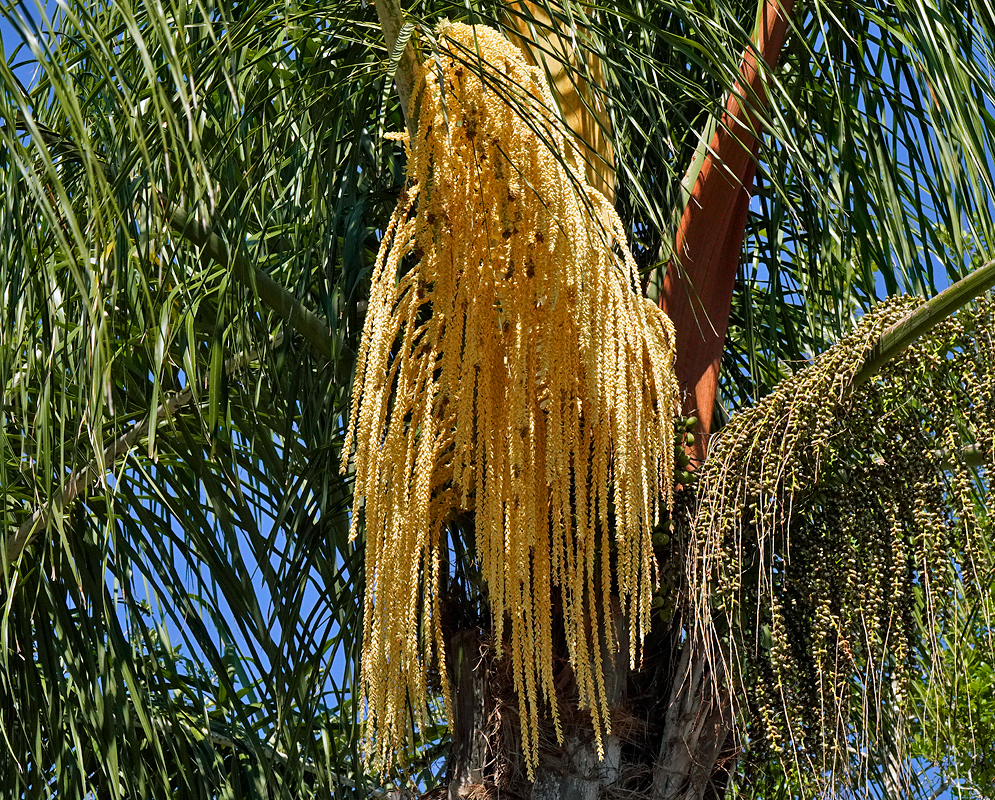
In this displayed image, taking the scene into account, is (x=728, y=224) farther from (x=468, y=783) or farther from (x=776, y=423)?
(x=468, y=783)

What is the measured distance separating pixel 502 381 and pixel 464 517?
0.50 m

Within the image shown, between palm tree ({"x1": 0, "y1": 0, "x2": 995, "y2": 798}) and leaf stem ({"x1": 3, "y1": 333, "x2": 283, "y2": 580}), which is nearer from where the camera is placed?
palm tree ({"x1": 0, "y1": 0, "x2": 995, "y2": 798})

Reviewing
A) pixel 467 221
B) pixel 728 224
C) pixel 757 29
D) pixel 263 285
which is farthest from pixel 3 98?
pixel 757 29

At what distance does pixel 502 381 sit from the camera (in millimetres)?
2098

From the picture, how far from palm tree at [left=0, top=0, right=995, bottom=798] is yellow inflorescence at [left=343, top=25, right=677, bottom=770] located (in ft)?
0.42

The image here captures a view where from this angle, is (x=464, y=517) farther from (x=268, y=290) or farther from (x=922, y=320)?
(x=922, y=320)

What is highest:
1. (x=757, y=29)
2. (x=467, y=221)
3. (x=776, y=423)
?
(x=757, y=29)

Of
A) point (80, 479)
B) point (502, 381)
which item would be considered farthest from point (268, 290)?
point (502, 381)

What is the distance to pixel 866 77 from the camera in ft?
10.1

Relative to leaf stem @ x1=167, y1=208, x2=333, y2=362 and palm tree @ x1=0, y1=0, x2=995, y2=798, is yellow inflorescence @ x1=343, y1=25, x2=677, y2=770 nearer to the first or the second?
palm tree @ x1=0, y1=0, x2=995, y2=798

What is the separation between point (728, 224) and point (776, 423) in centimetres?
51

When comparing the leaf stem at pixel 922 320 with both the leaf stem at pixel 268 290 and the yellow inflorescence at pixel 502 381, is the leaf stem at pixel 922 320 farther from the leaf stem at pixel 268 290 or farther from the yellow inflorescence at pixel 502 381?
the leaf stem at pixel 268 290

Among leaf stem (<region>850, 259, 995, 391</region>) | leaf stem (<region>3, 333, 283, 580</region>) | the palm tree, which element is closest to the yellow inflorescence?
the palm tree

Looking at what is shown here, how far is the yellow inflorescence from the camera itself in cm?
202
